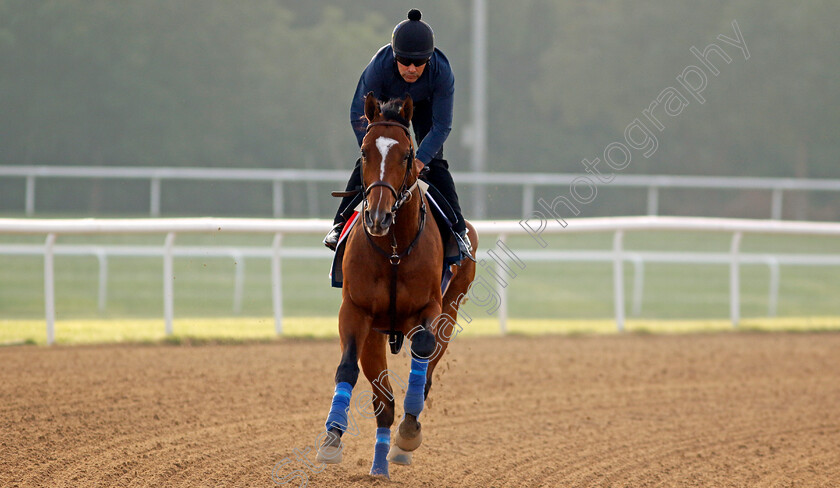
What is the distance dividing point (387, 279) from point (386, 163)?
0.64 meters

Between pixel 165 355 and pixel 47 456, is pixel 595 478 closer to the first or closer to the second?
pixel 47 456

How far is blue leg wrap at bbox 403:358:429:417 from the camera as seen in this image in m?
4.64

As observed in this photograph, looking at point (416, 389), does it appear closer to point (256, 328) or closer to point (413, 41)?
point (413, 41)

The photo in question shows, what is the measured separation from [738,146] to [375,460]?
20.8 m

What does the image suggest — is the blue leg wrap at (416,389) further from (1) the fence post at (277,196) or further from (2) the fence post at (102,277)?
(1) the fence post at (277,196)

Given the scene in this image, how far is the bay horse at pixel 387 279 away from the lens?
4109 millimetres

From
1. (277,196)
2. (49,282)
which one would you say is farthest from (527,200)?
(49,282)

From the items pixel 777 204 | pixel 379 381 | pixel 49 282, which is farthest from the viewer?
pixel 777 204

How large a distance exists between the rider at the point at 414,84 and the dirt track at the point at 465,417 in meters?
Result: 1.29

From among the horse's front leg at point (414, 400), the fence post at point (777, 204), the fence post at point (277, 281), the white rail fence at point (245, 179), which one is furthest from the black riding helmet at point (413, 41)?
the fence post at point (777, 204)

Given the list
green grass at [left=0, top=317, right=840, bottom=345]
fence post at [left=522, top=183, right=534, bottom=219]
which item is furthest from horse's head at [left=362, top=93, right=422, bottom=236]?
fence post at [left=522, top=183, right=534, bottom=219]

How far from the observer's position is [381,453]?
4766 mm

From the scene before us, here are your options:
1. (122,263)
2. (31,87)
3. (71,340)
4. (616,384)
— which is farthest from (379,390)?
(31,87)

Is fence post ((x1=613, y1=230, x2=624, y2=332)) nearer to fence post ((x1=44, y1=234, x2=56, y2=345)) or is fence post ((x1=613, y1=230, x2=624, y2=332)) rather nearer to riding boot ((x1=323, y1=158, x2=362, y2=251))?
riding boot ((x1=323, y1=158, x2=362, y2=251))
